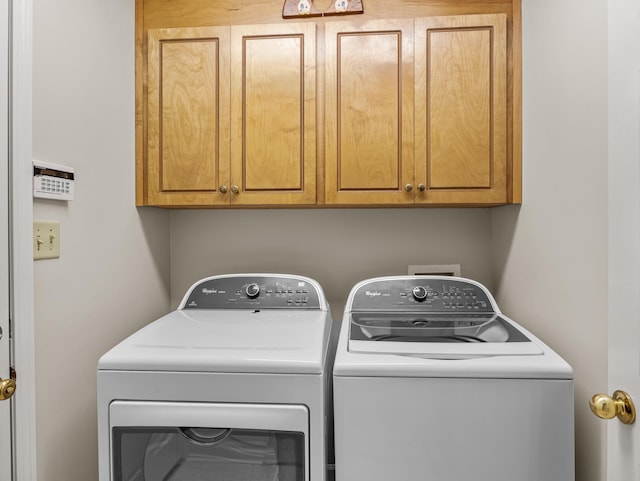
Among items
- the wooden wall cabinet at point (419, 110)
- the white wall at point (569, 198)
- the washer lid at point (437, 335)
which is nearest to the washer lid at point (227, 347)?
the washer lid at point (437, 335)

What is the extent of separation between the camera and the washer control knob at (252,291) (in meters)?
1.76

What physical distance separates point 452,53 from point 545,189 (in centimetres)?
64

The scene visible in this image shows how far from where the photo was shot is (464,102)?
1.62 meters

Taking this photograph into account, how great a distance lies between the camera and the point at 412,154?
165 centimetres

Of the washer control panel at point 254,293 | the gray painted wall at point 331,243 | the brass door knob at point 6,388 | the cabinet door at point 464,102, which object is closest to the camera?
the brass door knob at point 6,388

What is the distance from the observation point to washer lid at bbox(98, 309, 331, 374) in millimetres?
1161

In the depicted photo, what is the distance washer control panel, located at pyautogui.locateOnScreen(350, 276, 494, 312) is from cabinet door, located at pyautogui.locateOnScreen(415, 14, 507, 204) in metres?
0.37

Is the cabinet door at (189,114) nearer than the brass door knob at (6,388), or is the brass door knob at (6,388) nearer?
the brass door knob at (6,388)

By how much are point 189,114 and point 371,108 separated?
29.4 inches

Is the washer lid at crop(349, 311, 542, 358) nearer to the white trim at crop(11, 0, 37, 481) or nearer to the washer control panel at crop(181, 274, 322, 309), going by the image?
the washer control panel at crop(181, 274, 322, 309)

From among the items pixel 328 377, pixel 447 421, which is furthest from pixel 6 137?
pixel 447 421

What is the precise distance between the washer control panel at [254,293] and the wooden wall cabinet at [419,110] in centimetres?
45

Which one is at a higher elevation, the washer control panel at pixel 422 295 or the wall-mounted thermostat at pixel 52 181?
the wall-mounted thermostat at pixel 52 181

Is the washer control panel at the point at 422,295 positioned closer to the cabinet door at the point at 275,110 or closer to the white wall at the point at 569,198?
the white wall at the point at 569,198
